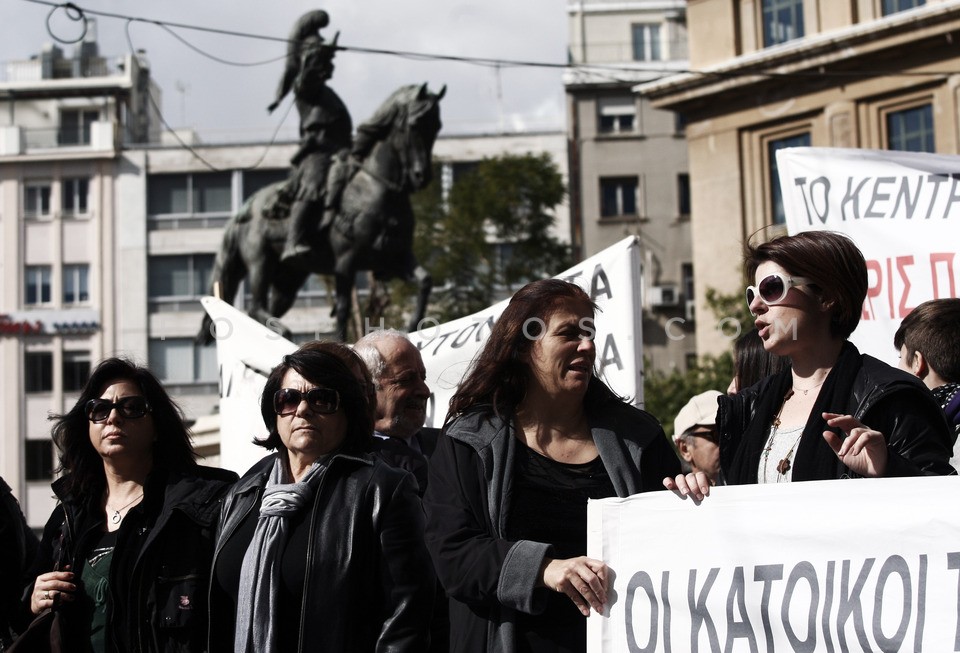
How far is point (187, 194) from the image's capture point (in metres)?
49.3

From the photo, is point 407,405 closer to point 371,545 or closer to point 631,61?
point 371,545

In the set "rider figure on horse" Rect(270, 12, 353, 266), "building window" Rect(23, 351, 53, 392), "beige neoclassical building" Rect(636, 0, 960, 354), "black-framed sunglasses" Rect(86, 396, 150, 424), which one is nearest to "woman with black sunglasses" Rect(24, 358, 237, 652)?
"black-framed sunglasses" Rect(86, 396, 150, 424)

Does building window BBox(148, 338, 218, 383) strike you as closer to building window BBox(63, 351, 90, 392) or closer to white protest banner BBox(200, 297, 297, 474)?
building window BBox(63, 351, 90, 392)

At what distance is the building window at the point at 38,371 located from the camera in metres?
48.5

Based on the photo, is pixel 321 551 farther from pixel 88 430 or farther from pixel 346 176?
pixel 346 176

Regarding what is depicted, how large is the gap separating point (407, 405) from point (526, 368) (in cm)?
146

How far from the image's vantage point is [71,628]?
14.5 ft

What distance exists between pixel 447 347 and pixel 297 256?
21.8ft

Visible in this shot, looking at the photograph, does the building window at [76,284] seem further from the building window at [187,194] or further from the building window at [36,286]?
the building window at [187,194]

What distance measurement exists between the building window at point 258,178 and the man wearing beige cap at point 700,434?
42814 mm

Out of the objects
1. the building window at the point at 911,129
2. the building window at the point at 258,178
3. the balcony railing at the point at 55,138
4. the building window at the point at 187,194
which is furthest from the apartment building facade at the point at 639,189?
the building window at the point at 911,129

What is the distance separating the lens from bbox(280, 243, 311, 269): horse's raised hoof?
13.5 m

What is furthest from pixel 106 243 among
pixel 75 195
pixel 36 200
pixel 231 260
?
pixel 231 260

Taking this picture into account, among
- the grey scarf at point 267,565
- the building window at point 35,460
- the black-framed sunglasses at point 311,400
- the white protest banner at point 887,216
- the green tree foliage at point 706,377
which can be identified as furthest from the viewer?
the building window at point 35,460
